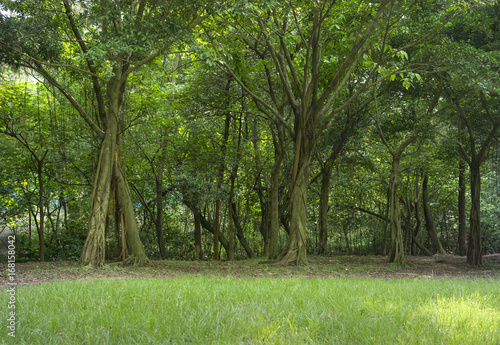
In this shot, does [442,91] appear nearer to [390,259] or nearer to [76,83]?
[390,259]

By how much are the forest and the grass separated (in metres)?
4.47

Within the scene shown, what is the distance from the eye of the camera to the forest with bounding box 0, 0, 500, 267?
316 inches

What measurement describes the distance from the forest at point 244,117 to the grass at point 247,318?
4.47 metres

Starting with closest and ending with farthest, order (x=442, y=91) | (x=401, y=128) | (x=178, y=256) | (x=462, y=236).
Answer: (x=442, y=91), (x=401, y=128), (x=462, y=236), (x=178, y=256)

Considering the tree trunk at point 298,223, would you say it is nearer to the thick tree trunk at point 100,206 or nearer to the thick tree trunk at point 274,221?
the thick tree trunk at point 274,221

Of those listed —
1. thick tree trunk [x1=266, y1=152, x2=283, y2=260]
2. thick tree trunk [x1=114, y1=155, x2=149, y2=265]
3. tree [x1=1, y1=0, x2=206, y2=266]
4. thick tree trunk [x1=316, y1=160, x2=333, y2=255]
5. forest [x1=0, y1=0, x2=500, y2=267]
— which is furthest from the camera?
thick tree trunk [x1=316, y1=160, x2=333, y2=255]

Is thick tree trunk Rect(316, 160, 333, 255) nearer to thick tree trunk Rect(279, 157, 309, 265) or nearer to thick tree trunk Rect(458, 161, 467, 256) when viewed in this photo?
thick tree trunk Rect(279, 157, 309, 265)

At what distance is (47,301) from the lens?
350cm

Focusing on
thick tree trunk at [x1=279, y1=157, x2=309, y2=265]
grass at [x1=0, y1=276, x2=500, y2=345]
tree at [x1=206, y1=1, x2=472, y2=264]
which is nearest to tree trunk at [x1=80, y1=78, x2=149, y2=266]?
tree at [x1=206, y1=1, x2=472, y2=264]

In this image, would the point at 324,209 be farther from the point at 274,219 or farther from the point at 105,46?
the point at 105,46

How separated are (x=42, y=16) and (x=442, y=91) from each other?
10.6 meters

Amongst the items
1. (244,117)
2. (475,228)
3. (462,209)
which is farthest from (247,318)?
(462,209)

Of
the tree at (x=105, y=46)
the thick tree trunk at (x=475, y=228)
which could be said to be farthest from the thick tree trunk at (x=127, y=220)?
the thick tree trunk at (x=475, y=228)

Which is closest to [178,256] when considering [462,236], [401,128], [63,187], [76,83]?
[63,187]
